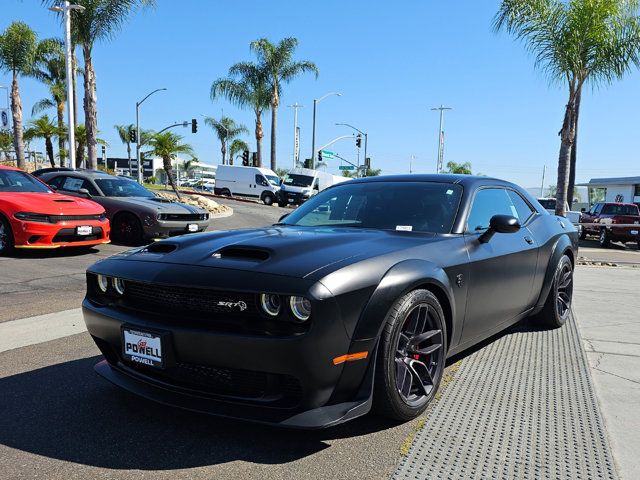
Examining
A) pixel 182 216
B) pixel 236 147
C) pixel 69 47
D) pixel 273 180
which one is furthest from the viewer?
pixel 236 147

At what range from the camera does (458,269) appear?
3.32 metres

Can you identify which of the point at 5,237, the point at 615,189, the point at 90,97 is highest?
the point at 90,97

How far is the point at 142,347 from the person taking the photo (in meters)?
2.71

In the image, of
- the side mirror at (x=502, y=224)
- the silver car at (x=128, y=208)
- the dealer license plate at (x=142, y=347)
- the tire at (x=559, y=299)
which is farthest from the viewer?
the silver car at (x=128, y=208)

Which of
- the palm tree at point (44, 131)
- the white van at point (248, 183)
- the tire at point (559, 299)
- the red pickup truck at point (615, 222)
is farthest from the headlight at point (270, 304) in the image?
the palm tree at point (44, 131)

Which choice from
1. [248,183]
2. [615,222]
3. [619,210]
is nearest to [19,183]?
[615,222]

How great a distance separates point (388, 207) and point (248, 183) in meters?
32.3

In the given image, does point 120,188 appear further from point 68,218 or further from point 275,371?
point 275,371

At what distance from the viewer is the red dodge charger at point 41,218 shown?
844 cm

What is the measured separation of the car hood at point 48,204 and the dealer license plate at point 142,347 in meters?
6.72

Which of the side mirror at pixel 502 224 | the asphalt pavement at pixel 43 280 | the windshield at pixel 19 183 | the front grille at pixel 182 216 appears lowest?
the asphalt pavement at pixel 43 280

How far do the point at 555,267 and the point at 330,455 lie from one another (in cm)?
318

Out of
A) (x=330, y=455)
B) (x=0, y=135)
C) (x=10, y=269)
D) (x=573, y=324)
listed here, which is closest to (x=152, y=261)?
(x=330, y=455)

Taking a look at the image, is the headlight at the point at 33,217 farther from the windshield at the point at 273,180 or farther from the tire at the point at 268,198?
the windshield at the point at 273,180
